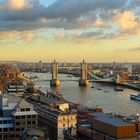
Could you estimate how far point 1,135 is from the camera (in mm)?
10656

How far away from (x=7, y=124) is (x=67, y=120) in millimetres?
1861

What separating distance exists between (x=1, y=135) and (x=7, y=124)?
34 centimetres

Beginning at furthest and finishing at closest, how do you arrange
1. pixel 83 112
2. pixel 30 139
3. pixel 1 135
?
pixel 83 112 < pixel 1 135 < pixel 30 139

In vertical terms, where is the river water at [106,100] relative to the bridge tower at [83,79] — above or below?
below

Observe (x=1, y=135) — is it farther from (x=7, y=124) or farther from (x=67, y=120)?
(x=67, y=120)

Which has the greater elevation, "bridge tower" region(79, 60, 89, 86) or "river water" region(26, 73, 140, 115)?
"bridge tower" region(79, 60, 89, 86)

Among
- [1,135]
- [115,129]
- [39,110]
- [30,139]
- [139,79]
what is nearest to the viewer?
[30,139]

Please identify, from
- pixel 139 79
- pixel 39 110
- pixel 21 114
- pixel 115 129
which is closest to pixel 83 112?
pixel 39 110

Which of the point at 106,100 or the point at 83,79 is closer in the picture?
the point at 106,100

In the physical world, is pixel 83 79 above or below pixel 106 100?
above

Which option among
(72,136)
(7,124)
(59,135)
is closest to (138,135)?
(72,136)

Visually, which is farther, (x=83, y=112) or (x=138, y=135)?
(x=83, y=112)

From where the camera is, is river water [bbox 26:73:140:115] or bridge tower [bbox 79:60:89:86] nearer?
river water [bbox 26:73:140:115]

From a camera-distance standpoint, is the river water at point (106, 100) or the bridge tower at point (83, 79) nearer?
the river water at point (106, 100)
